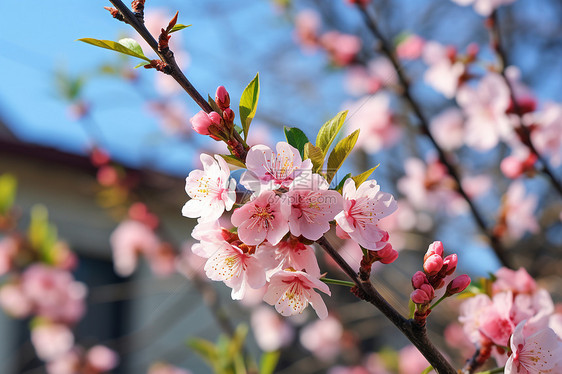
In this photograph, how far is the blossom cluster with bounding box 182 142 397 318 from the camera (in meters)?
0.81

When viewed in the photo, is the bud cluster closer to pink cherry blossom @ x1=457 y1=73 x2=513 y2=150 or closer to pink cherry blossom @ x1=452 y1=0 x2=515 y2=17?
pink cherry blossom @ x1=457 y1=73 x2=513 y2=150

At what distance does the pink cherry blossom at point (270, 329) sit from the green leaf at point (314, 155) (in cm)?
335

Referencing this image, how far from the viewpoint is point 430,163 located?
2426 millimetres

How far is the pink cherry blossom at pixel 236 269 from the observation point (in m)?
0.86

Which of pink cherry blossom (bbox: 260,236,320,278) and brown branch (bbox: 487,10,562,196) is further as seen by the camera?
brown branch (bbox: 487,10,562,196)

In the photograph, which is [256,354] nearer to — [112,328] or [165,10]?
[112,328]

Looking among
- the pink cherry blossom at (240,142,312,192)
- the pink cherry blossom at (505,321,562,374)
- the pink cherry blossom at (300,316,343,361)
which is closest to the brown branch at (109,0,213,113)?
the pink cherry blossom at (240,142,312,192)

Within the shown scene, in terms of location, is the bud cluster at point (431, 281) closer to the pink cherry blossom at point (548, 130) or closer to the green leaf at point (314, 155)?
the green leaf at point (314, 155)

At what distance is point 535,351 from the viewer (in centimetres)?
89

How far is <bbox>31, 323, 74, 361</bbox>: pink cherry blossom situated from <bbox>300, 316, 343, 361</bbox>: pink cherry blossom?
1.71m

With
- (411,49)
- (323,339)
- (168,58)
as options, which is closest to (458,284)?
(168,58)

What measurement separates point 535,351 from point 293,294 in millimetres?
424

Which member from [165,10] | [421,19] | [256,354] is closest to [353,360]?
[256,354]

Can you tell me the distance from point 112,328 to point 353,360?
7.01ft
